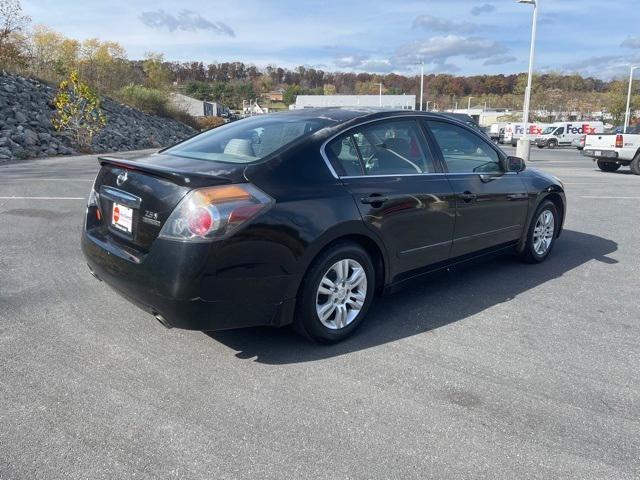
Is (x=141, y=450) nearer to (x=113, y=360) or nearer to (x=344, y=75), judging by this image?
(x=113, y=360)

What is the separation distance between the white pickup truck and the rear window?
16.3 m

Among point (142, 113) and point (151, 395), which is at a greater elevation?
point (142, 113)

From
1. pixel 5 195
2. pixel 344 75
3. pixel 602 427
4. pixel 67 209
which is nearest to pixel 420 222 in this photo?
pixel 602 427

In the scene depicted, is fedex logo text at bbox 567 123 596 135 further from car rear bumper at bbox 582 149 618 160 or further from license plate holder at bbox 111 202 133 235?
license plate holder at bbox 111 202 133 235

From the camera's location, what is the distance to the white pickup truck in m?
16.8

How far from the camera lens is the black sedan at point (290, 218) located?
119 inches

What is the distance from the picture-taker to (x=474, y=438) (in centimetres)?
264

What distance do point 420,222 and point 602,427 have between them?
74.2 inches

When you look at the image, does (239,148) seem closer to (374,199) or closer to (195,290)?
(374,199)

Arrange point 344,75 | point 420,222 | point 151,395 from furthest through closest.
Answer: point 344,75 → point 420,222 → point 151,395

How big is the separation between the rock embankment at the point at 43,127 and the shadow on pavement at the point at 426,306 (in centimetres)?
1507

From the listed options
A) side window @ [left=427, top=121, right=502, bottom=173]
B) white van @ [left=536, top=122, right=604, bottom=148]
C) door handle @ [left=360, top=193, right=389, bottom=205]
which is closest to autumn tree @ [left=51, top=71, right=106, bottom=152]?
side window @ [left=427, top=121, right=502, bottom=173]

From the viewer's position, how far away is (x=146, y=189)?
3244 millimetres

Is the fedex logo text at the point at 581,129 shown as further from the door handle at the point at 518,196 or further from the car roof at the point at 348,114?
the car roof at the point at 348,114
